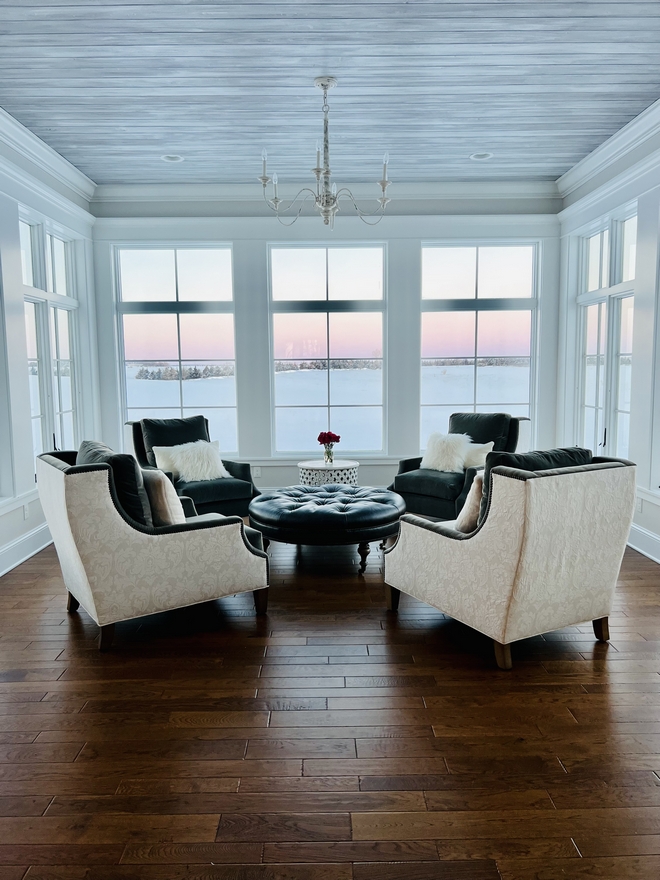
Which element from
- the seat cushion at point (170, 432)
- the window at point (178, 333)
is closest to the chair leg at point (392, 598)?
the seat cushion at point (170, 432)

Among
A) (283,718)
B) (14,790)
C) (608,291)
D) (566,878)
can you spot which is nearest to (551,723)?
(566,878)

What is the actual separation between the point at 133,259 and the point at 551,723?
6123mm

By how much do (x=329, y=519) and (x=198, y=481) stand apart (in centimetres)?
192

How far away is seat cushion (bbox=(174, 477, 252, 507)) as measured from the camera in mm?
5340

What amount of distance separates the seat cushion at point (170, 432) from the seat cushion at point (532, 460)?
356cm

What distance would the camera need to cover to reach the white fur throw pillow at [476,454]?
5699mm

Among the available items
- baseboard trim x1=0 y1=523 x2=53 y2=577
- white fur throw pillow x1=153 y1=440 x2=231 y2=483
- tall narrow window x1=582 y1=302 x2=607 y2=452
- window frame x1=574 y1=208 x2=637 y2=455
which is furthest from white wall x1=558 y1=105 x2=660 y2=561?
baseboard trim x1=0 y1=523 x2=53 y2=577

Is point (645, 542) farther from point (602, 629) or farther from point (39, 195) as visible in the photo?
point (39, 195)

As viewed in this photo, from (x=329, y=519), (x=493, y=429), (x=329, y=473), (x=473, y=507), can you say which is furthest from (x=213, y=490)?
(x=473, y=507)

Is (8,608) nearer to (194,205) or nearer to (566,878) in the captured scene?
(566,878)

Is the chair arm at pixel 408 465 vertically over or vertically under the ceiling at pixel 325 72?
under

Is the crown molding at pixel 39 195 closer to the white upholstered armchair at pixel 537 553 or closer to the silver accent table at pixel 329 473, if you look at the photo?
the silver accent table at pixel 329 473

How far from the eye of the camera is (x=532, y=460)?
9.53 ft

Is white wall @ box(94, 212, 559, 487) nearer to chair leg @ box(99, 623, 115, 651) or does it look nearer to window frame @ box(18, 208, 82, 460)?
window frame @ box(18, 208, 82, 460)
